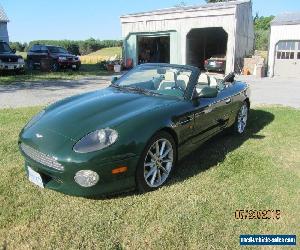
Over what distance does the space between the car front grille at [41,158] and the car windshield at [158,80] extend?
6.16 feet

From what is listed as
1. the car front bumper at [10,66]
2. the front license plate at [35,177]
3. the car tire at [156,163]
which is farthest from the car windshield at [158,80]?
the car front bumper at [10,66]

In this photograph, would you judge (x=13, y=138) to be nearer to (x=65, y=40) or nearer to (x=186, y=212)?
(x=186, y=212)

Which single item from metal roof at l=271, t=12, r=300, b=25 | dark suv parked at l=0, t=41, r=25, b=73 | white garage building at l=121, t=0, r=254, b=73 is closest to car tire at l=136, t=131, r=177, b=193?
dark suv parked at l=0, t=41, r=25, b=73

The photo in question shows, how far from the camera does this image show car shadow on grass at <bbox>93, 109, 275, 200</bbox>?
4680mm

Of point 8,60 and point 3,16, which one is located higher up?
point 3,16

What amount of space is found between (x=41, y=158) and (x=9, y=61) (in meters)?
16.5

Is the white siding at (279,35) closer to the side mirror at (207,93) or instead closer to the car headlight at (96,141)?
the side mirror at (207,93)

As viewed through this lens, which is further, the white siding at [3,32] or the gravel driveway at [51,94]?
the white siding at [3,32]

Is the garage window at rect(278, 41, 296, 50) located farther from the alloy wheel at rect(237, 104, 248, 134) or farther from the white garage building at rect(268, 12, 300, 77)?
the alloy wheel at rect(237, 104, 248, 134)

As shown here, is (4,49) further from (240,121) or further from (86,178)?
(86,178)

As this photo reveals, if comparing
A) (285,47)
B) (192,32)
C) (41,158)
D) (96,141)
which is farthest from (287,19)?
(41,158)

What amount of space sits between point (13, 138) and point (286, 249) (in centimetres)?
Answer: 482

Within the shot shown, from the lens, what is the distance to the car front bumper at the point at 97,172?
352 cm

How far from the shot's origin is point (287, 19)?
68.1 feet
